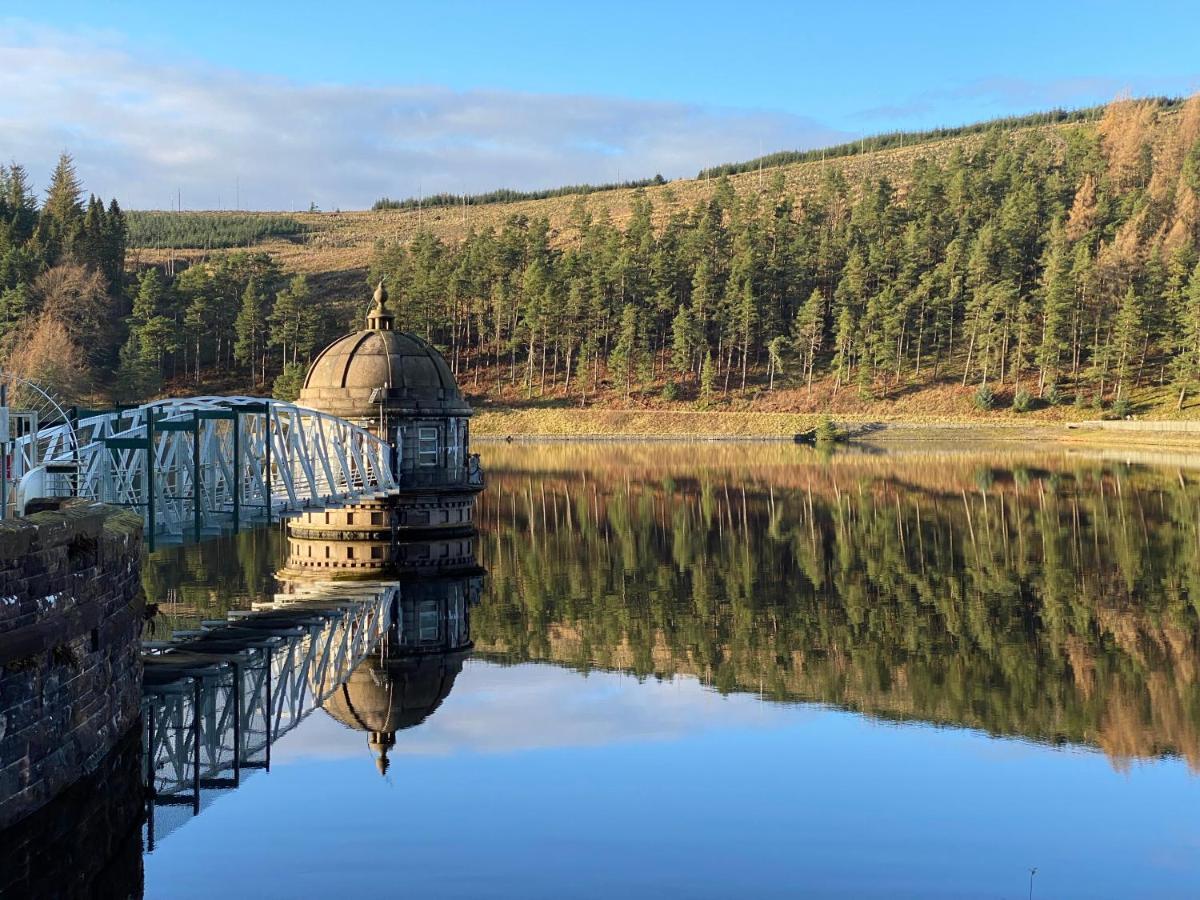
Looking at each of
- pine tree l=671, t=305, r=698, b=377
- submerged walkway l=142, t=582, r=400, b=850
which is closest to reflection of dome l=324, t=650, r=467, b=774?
submerged walkway l=142, t=582, r=400, b=850

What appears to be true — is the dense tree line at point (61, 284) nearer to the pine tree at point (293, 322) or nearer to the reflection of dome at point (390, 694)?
the pine tree at point (293, 322)

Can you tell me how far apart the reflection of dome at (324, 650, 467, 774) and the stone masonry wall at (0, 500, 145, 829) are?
13.7 ft

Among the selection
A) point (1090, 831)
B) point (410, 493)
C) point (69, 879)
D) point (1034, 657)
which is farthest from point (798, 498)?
point (69, 879)

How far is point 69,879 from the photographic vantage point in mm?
14711

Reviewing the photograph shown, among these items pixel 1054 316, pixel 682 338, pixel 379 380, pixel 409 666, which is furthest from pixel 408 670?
pixel 682 338

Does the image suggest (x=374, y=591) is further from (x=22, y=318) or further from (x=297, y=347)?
(x=297, y=347)

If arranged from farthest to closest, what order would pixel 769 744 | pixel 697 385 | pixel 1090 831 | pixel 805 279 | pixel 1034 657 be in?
1. pixel 805 279
2. pixel 697 385
3. pixel 1034 657
4. pixel 769 744
5. pixel 1090 831

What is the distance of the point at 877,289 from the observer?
133m

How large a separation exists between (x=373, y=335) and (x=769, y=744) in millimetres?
25721

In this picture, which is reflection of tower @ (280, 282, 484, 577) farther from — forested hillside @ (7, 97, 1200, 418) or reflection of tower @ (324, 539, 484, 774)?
forested hillside @ (7, 97, 1200, 418)

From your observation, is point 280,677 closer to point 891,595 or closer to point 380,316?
point 891,595

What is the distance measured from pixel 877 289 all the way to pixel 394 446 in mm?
98246

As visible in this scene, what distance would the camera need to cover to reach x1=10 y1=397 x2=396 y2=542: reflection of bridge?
23.6 meters

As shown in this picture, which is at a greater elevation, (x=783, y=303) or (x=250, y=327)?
(x=783, y=303)
